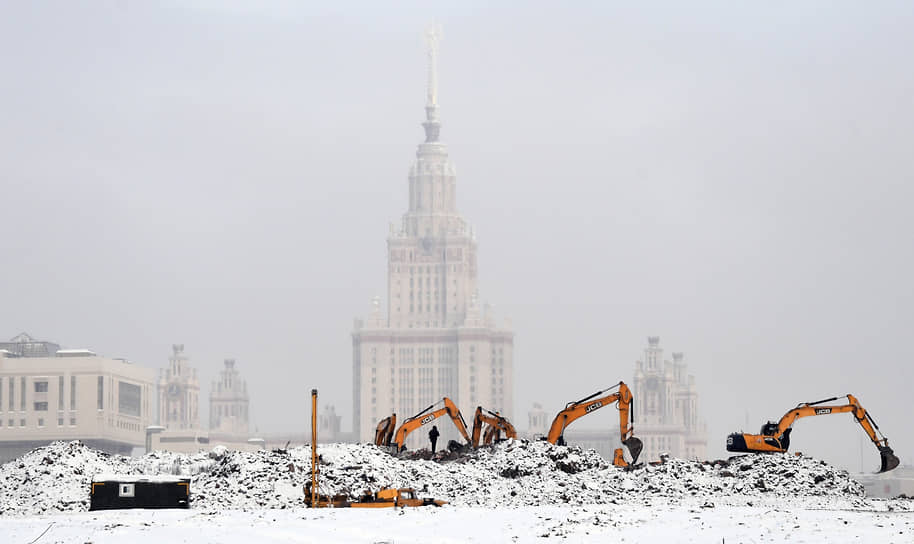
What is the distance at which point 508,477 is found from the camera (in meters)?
74.6

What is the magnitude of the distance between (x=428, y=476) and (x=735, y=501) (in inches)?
556

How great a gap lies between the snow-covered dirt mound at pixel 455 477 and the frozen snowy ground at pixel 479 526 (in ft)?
25.3

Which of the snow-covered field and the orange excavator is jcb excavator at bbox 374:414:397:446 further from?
the orange excavator

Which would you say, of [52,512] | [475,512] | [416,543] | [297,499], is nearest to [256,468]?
[297,499]

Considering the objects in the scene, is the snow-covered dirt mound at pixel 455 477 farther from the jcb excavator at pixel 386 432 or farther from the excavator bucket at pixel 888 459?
the jcb excavator at pixel 386 432

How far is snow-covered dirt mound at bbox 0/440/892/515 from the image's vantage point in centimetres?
6956

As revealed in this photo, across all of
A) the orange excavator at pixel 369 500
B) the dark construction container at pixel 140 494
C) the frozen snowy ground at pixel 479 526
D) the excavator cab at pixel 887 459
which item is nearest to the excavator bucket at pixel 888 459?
the excavator cab at pixel 887 459

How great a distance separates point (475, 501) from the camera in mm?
68500

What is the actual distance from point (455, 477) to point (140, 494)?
15.3 meters

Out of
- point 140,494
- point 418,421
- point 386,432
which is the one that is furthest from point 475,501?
point 386,432

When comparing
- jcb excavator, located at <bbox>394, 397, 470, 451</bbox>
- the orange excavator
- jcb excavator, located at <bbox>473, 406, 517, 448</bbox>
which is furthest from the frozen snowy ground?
jcb excavator, located at <bbox>473, 406, 517, 448</bbox>

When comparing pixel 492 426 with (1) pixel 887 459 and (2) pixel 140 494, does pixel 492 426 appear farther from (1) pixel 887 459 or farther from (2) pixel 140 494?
(2) pixel 140 494

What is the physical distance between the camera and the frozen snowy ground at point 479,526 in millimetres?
54188

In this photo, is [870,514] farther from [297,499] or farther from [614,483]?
[297,499]
